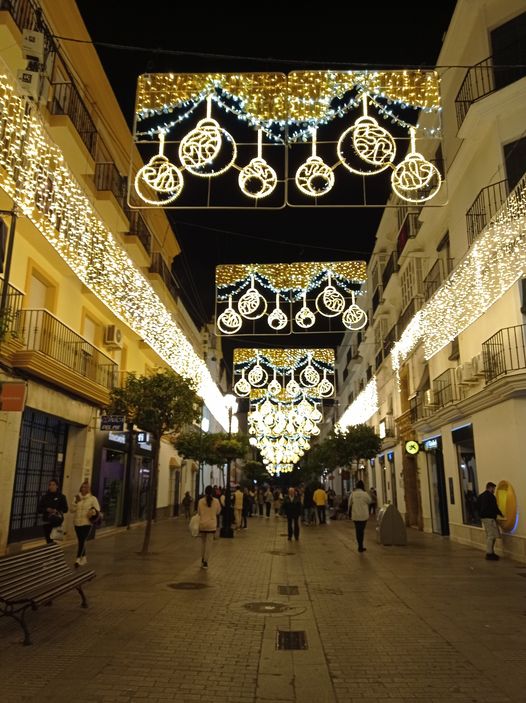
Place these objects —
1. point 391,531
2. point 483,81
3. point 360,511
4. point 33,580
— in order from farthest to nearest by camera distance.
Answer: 1. point 391,531
2. point 483,81
3. point 360,511
4. point 33,580

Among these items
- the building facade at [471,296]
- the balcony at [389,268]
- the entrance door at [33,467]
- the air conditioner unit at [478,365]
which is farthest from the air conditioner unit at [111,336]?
the balcony at [389,268]

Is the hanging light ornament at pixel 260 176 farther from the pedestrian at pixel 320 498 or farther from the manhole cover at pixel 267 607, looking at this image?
the pedestrian at pixel 320 498

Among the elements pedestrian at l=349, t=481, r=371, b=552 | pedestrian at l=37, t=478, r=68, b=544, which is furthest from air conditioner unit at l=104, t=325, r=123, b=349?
pedestrian at l=349, t=481, r=371, b=552

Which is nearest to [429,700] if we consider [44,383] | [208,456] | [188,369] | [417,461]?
[44,383]

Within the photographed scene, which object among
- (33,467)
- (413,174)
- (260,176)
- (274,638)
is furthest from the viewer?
(33,467)

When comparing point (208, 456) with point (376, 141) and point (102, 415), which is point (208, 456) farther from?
point (376, 141)

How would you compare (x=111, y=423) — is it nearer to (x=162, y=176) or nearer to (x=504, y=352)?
(x=162, y=176)

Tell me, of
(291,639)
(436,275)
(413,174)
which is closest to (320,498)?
(436,275)

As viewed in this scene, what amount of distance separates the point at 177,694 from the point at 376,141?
7.81 metres

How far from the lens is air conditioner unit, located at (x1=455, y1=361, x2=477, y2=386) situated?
48.7 ft

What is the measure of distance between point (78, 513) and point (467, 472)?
11.4 meters

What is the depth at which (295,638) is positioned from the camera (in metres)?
6.16

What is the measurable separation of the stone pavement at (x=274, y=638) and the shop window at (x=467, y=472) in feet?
15.7

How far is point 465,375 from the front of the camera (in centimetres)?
1509
